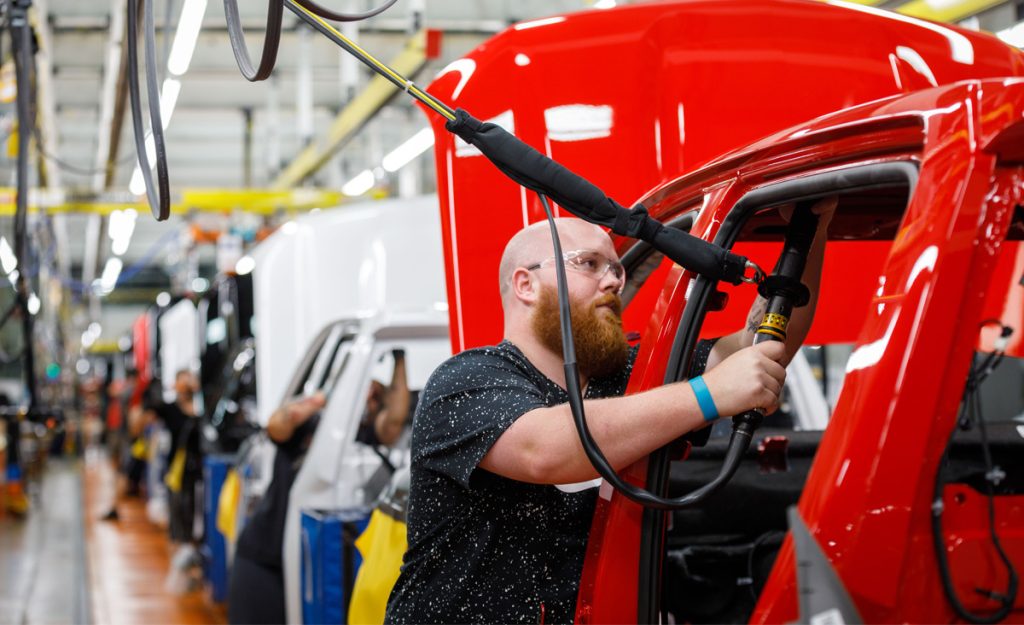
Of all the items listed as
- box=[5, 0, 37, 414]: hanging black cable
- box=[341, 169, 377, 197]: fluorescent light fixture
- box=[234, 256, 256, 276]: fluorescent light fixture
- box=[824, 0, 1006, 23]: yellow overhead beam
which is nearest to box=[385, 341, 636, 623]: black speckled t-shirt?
box=[5, 0, 37, 414]: hanging black cable

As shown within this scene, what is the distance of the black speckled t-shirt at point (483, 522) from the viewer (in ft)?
7.41

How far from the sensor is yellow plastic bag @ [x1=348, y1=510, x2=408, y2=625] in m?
3.49

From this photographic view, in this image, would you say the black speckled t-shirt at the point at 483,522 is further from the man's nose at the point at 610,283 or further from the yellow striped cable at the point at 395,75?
the yellow striped cable at the point at 395,75

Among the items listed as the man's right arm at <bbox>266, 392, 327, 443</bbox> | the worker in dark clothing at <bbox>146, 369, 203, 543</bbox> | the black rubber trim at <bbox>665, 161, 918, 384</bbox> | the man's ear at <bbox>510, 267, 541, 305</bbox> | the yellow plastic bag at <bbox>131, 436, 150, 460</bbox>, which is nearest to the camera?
the black rubber trim at <bbox>665, 161, 918, 384</bbox>

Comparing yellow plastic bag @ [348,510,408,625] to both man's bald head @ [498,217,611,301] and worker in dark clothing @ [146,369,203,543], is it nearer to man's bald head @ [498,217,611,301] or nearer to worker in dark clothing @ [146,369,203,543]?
man's bald head @ [498,217,611,301]

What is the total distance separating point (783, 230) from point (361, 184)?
1195cm

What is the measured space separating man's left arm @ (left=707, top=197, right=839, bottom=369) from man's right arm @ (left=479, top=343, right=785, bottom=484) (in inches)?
6.9

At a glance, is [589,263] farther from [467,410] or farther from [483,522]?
[483,522]

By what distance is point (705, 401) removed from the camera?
1935 mm

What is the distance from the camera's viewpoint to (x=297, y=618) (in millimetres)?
4984

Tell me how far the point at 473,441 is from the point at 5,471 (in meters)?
14.5

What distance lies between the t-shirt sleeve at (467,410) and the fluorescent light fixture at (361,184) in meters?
11.3

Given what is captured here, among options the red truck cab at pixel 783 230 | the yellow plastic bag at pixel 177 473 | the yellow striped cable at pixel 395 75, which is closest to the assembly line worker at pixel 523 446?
the red truck cab at pixel 783 230

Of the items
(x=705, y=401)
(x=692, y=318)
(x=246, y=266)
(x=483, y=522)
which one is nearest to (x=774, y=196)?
(x=692, y=318)
